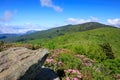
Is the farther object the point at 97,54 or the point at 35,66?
the point at 97,54

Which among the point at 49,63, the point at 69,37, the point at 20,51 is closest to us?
the point at 20,51

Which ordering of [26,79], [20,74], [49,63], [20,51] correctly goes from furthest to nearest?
1. [49,63]
2. [20,51]
3. [26,79]
4. [20,74]

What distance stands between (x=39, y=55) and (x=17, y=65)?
1.77 meters

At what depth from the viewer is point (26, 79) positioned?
11.1 metres

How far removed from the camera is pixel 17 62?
36.5 feet

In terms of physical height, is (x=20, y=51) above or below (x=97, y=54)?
above

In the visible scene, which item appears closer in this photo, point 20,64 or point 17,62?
point 20,64

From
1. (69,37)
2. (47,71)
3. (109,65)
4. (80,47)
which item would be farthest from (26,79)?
(69,37)

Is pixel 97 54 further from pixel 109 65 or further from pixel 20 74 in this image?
pixel 20 74

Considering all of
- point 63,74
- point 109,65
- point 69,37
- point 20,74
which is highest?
point 20,74

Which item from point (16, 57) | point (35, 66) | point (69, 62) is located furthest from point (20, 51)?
point (69, 62)

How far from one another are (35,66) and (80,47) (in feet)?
84.9

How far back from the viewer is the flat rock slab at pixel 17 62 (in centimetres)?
994

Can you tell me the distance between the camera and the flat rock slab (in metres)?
9.94
